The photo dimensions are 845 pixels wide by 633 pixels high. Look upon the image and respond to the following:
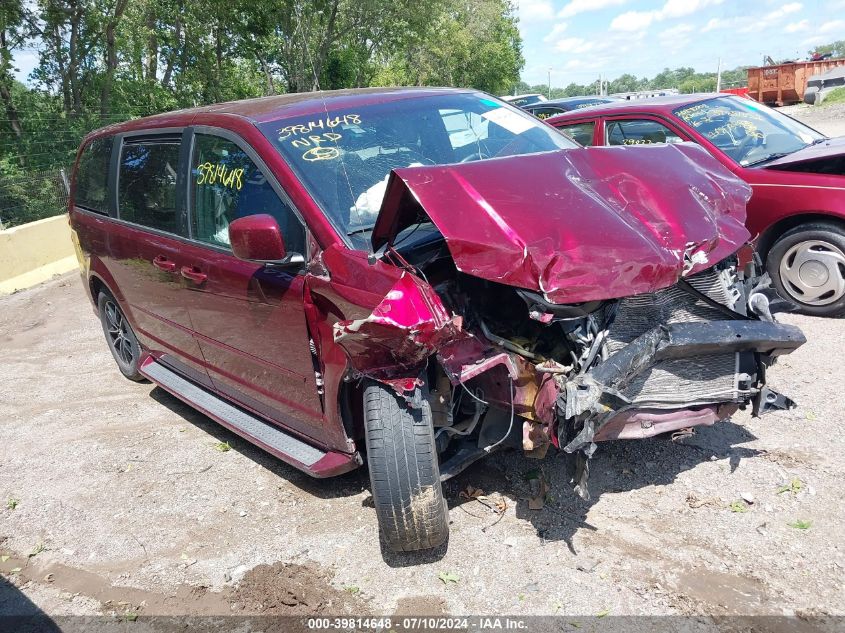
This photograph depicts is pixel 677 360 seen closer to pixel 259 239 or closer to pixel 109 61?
pixel 259 239

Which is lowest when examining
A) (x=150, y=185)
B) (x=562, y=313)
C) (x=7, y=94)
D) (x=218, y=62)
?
(x=562, y=313)

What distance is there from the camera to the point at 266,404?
3.88m

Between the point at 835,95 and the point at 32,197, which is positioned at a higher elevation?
the point at 32,197

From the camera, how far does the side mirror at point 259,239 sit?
10.2ft

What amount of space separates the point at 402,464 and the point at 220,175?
6.41 feet

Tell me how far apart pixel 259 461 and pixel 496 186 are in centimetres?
235

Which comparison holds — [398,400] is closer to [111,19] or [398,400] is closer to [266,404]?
[266,404]

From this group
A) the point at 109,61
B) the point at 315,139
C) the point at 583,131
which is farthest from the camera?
the point at 109,61

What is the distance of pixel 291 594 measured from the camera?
10.0ft

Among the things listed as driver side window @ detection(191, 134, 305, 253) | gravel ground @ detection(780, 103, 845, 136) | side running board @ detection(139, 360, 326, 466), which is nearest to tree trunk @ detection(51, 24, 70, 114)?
side running board @ detection(139, 360, 326, 466)

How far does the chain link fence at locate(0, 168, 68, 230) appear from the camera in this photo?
1126cm

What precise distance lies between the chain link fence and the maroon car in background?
32.2 feet

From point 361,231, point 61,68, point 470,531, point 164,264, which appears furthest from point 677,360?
point 61,68

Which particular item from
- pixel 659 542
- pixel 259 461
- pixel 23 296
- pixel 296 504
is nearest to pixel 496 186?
pixel 659 542
